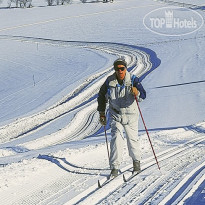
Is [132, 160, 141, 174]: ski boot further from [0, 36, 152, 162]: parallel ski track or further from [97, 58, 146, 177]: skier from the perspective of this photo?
[0, 36, 152, 162]: parallel ski track

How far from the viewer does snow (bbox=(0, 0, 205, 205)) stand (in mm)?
6090

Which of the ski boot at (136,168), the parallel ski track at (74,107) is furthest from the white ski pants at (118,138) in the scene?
the parallel ski track at (74,107)

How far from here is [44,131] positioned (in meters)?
16.5

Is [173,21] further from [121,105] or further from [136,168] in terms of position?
[121,105]

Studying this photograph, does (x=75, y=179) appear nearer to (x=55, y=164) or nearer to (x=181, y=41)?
(x=55, y=164)

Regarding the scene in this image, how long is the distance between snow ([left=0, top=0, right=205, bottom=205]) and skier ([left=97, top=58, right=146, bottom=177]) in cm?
34

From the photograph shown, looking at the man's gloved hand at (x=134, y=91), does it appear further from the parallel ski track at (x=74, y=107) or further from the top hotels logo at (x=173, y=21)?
the top hotels logo at (x=173, y=21)

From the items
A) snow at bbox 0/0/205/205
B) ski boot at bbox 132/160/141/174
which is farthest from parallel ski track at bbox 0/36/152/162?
ski boot at bbox 132/160/141/174

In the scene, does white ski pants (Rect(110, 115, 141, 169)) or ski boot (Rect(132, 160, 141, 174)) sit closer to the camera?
white ski pants (Rect(110, 115, 141, 169))

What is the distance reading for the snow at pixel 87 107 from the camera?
6.09m

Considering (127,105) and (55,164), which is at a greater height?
(127,105)

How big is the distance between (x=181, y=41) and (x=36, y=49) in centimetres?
1130

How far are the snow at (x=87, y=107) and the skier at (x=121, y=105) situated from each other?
337 mm

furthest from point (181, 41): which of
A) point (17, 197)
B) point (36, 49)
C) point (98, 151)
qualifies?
point (17, 197)
